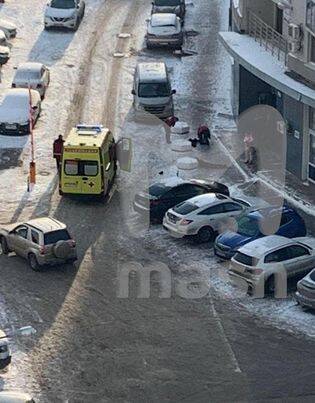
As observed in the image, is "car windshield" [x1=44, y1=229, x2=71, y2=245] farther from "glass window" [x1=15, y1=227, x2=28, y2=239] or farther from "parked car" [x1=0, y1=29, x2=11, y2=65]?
"parked car" [x1=0, y1=29, x2=11, y2=65]

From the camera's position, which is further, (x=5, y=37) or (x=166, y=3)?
(x=166, y=3)

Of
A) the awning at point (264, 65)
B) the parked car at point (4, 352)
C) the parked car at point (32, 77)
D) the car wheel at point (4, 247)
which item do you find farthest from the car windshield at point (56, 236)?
the parked car at point (32, 77)

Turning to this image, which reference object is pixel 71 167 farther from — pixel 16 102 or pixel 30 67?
pixel 30 67

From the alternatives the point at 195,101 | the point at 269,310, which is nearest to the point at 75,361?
the point at 269,310

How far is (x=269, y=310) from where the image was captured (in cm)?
3872

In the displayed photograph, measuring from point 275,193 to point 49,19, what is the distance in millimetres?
24559

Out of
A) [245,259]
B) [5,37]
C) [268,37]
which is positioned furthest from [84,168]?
[5,37]

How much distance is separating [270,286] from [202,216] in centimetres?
521

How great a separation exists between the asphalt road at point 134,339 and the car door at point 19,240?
0.37 metres

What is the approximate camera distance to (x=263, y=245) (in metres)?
40.4

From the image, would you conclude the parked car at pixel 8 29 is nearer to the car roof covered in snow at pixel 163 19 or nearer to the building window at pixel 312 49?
the car roof covered in snow at pixel 163 19

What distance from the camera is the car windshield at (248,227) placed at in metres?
42.7

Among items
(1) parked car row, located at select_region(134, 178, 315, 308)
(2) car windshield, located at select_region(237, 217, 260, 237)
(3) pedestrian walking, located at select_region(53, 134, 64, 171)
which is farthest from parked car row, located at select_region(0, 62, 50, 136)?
(2) car windshield, located at select_region(237, 217, 260, 237)

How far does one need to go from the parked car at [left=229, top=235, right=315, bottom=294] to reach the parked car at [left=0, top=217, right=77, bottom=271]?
5.19m
